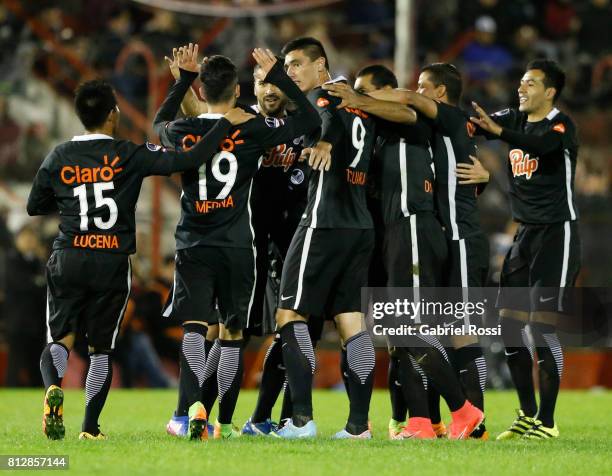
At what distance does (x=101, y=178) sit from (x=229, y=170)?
82cm

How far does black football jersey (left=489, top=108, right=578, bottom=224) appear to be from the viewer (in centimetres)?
888

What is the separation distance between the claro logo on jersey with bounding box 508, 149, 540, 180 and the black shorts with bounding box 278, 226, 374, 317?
152 cm

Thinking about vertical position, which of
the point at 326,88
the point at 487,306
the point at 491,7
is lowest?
the point at 487,306

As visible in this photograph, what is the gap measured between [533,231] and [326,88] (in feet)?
6.68

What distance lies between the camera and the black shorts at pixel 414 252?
823 centimetres

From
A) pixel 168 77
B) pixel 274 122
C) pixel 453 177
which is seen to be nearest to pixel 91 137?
pixel 274 122

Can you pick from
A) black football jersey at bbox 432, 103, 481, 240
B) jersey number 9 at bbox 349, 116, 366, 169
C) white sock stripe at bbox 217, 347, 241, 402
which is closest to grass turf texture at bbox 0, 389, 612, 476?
white sock stripe at bbox 217, 347, 241, 402

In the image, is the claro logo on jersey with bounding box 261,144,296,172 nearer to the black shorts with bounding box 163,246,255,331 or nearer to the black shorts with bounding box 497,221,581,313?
the black shorts with bounding box 163,246,255,331

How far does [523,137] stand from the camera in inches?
337

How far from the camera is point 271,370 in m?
8.66

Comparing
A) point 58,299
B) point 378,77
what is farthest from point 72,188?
point 378,77

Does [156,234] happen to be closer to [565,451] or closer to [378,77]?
[378,77]

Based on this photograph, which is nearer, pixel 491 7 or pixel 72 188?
pixel 72 188

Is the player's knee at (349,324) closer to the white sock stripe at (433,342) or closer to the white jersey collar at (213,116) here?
the white sock stripe at (433,342)
